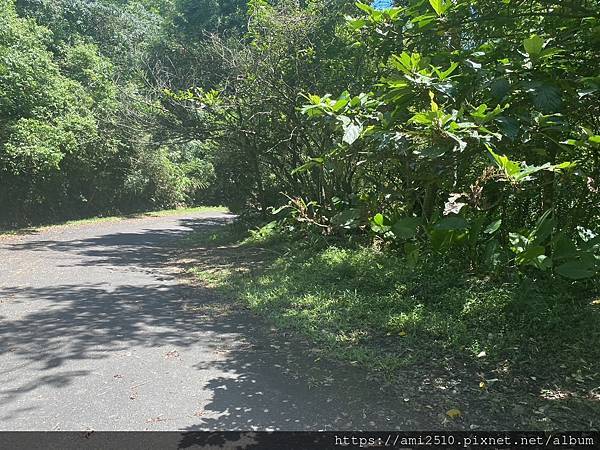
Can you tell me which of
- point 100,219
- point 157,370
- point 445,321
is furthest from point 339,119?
point 100,219

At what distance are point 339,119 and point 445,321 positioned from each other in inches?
129

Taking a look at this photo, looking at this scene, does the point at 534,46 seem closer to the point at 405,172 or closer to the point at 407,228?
the point at 407,228

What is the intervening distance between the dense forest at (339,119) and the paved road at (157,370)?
1452mm

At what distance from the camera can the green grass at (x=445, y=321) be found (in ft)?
14.5

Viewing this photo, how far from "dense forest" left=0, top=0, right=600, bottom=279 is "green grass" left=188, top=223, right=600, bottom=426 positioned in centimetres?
56

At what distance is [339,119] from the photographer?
3.11 m

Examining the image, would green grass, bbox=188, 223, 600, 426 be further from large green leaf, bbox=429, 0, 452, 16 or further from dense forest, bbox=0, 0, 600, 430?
large green leaf, bbox=429, 0, 452, 16

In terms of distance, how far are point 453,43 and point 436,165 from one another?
55.4 inches

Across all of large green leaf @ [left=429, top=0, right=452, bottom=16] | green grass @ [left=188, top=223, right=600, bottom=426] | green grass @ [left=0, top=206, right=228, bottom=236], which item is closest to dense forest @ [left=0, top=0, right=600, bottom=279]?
large green leaf @ [left=429, top=0, right=452, bottom=16]

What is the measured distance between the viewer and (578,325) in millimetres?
4980

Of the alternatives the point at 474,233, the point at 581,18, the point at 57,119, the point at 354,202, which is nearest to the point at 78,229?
the point at 57,119

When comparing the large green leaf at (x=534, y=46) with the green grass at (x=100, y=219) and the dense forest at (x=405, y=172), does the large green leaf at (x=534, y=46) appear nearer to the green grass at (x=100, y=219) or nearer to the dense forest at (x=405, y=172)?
the dense forest at (x=405, y=172)

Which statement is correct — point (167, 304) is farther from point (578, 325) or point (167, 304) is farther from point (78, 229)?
point (78, 229)

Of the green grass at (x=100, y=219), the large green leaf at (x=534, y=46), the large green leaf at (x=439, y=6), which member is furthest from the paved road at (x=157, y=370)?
the green grass at (x=100, y=219)
